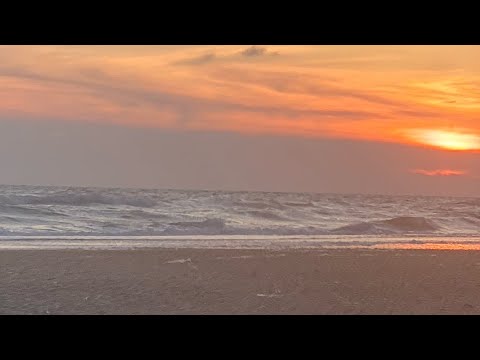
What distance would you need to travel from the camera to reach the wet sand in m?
6.12

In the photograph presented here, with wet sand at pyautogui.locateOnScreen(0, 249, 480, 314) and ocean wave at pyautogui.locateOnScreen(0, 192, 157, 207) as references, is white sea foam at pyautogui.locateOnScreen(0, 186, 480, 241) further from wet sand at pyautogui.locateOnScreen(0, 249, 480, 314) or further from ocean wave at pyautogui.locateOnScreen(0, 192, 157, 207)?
wet sand at pyautogui.locateOnScreen(0, 249, 480, 314)

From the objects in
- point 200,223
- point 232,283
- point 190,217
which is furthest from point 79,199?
point 232,283

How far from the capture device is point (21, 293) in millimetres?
6367

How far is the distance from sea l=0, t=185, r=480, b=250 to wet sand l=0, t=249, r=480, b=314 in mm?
2063

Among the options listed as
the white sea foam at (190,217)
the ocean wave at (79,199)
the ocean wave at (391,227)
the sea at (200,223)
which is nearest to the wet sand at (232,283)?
the sea at (200,223)

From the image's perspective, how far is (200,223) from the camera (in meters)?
17.9

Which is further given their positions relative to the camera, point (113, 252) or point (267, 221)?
point (267, 221)

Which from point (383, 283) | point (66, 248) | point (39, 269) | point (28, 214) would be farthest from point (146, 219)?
point (383, 283)

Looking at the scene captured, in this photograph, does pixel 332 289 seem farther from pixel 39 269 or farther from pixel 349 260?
pixel 39 269

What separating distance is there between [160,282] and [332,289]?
2287 mm

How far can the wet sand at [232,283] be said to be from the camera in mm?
6121

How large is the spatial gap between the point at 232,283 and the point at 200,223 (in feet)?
34.8

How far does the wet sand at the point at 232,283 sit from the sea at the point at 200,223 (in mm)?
2063

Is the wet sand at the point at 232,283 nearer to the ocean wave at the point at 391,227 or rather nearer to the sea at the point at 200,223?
the sea at the point at 200,223
